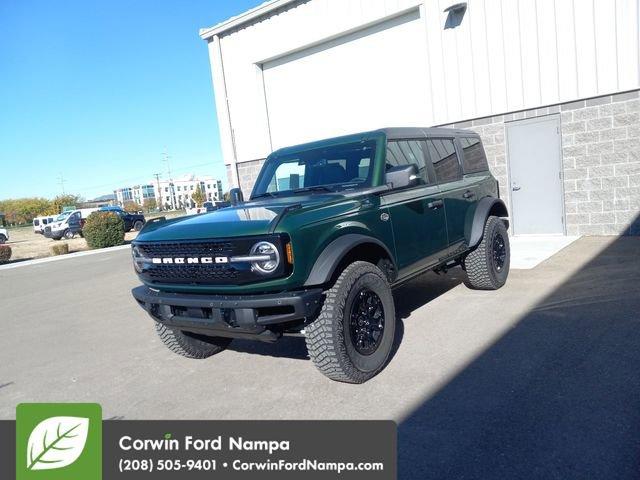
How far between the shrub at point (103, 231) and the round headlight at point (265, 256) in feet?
57.6

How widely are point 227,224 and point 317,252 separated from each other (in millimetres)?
701

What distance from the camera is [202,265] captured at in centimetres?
370

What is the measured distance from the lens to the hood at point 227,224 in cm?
352

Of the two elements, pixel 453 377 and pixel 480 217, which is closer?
pixel 453 377

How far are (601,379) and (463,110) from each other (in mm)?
7794

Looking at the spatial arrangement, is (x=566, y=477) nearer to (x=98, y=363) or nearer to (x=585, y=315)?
(x=585, y=315)

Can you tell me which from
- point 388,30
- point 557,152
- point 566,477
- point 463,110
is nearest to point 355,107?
point 388,30

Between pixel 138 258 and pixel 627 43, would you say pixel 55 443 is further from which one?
pixel 627 43

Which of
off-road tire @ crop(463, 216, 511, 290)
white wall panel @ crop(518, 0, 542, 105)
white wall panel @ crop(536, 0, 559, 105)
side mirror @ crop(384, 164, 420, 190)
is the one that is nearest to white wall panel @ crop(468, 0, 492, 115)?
white wall panel @ crop(518, 0, 542, 105)

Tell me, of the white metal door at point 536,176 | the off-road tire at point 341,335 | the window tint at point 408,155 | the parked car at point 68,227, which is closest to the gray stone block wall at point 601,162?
the white metal door at point 536,176

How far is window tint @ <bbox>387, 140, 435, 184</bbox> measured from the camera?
4.67 meters

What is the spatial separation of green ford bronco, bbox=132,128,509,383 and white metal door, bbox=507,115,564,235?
5.00 metres

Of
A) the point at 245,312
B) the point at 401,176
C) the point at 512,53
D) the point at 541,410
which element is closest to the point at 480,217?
the point at 401,176

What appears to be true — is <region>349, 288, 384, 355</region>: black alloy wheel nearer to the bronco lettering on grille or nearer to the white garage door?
the bronco lettering on grille
